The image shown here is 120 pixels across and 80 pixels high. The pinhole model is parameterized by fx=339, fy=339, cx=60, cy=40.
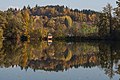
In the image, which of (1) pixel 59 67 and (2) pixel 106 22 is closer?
(1) pixel 59 67

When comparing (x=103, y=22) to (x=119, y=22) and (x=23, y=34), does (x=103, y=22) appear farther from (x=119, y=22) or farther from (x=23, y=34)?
(x=23, y=34)

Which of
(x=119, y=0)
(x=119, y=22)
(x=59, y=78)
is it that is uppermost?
(x=119, y=0)

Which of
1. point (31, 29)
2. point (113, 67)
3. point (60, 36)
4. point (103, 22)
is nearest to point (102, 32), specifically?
point (103, 22)

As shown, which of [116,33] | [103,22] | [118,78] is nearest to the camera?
[118,78]

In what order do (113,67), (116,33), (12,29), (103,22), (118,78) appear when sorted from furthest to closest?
(12,29), (103,22), (116,33), (113,67), (118,78)

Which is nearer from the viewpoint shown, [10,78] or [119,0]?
[10,78]

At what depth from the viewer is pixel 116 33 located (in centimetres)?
8019

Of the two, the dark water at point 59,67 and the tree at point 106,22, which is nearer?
the dark water at point 59,67

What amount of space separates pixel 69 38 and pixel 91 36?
811 centimetres

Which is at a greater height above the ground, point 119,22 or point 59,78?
point 119,22

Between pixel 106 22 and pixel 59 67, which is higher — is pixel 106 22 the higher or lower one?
the higher one

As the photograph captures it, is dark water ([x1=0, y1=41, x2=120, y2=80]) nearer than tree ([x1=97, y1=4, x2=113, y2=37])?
Yes

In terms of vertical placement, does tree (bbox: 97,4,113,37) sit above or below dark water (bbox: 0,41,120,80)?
above

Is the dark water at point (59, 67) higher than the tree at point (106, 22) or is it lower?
lower
